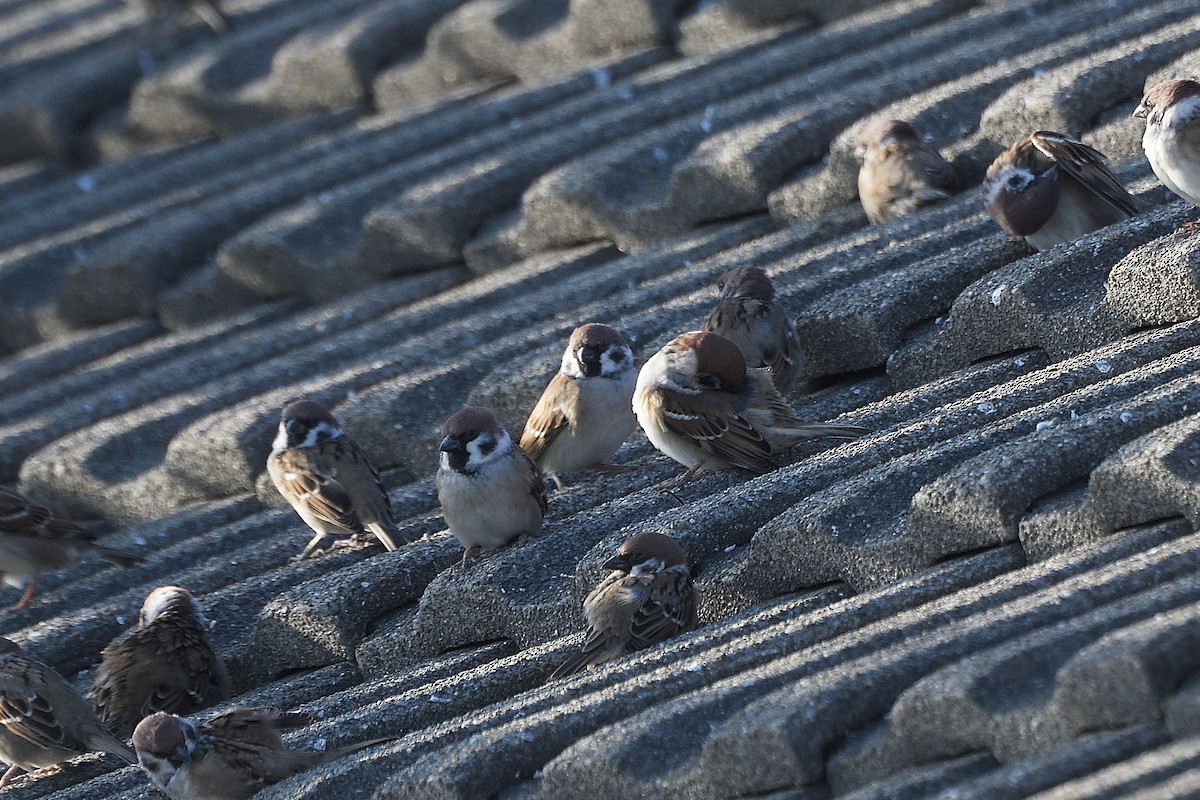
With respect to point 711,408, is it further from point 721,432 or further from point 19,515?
point 19,515

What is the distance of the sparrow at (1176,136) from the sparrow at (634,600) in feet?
4.86

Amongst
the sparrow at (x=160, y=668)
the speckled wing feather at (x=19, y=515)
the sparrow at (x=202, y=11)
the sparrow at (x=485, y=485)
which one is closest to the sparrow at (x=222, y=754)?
the sparrow at (x=160, y=668)

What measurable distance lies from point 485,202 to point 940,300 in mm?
2341

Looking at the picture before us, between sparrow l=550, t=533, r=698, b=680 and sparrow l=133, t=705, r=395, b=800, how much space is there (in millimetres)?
612

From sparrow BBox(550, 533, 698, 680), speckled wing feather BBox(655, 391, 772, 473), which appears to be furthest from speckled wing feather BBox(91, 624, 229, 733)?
A: speckled wing feather BBox(655, 391, 772, 473)

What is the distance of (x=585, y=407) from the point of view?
4906 millimetres

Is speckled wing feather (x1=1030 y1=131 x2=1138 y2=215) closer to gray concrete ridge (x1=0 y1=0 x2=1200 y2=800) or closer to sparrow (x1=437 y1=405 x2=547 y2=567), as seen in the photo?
gray concrete ridge (x1=0 y1=0 x2=1200 y2=800)

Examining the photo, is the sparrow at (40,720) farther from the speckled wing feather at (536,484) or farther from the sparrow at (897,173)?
the sparrow at (897,173)

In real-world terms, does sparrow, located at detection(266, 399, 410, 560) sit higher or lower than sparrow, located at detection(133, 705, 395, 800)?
higher

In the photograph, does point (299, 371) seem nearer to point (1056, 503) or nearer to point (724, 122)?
point (724, 122)

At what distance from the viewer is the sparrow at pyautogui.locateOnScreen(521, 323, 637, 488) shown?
16.0 ft

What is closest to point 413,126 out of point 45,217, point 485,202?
point 485,202

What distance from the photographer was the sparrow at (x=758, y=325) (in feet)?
15.5

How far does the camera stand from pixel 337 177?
7.13 m
